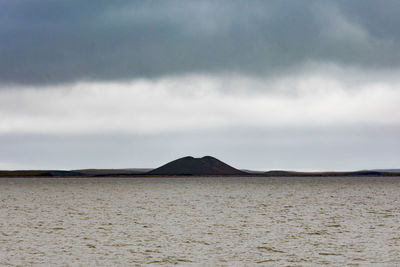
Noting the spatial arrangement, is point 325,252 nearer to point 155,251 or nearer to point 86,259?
point 155,251

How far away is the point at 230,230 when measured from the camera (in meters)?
37.2

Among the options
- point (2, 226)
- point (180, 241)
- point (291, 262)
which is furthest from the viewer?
point (2, 226)

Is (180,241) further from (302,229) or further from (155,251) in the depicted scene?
(302,229)

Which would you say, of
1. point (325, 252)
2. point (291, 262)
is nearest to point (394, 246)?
point (325, 252)

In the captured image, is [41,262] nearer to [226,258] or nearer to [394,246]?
[226,258]

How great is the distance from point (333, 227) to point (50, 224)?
882 inches

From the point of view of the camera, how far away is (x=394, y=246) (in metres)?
28.2

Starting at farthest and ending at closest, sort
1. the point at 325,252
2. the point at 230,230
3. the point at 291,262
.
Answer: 1. the point at 230,230
2. the point at 325,252
3. the point at 291,262

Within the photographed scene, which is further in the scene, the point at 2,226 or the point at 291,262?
the point at 2,226

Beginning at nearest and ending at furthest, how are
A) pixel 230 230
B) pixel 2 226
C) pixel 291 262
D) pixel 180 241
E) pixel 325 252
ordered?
pixel 291 262 < pixel 325 252 < pixel 180 241 < pixel 230 230 < pixel 2 226

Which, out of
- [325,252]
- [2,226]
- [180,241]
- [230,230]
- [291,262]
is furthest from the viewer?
[2,226]

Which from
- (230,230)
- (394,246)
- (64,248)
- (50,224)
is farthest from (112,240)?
(394,246)

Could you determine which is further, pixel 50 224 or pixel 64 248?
pixel 50 224

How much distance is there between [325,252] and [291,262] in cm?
357
